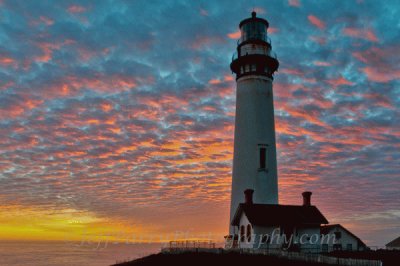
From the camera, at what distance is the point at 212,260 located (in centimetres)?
3048

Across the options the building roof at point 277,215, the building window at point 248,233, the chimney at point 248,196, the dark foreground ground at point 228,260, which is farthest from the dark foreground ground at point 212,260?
the chimney at point 248,196

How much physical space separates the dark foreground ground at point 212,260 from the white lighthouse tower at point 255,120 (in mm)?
→ 5568

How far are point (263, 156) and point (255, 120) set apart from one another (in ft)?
10.7

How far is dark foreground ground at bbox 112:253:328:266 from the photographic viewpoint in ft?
89.9

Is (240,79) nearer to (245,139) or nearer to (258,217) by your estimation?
(245,139)

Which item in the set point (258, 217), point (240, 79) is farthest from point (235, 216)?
point (240, 79)

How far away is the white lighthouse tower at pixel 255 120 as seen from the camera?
37156 millimetres

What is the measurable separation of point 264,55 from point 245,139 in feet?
25.8

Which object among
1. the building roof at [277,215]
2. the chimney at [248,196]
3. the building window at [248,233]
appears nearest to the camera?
the building roof at [277,215]

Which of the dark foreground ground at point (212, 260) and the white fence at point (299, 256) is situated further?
the dark foreground ground at point (212, 260)

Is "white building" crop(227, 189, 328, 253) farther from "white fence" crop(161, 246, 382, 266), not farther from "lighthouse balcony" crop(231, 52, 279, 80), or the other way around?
"lighthouse balcony" crop(231, 52, 279, 80)

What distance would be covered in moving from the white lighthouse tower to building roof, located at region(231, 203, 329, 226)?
2.14 meters

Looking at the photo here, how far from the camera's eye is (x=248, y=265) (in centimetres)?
2711

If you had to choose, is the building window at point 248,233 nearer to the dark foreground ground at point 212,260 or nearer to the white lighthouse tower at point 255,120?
the dark foreground ground at point 212,260
